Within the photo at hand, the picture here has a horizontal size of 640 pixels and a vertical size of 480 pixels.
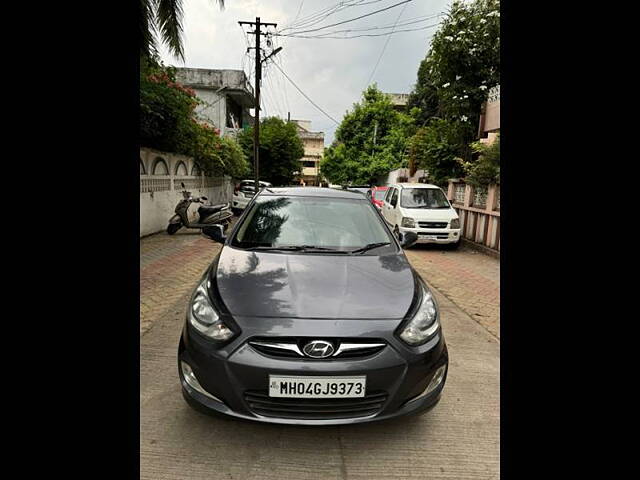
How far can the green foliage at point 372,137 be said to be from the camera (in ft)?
80.9

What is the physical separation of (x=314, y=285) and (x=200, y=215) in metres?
9.01

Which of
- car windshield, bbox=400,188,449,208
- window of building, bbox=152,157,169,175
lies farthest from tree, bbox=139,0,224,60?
car windshield, bbox=400,188,449,208

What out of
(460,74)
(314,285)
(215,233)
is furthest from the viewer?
(460,74)

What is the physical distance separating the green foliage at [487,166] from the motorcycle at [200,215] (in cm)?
655

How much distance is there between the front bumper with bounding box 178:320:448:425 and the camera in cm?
193

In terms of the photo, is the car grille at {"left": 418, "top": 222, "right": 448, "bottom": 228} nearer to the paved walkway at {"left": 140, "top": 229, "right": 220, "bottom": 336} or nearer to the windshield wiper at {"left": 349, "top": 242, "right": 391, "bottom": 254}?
the paved walkway at {"left": 140, "top": 229, "right": 220, "bottom": 336}

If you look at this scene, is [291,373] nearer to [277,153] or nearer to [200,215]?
[200,215]

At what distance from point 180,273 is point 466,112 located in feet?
29.6

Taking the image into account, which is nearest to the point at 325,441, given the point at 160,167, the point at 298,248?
the point at 298,248

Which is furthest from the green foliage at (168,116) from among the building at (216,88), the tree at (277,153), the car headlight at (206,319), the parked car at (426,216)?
the tree at (277,153)

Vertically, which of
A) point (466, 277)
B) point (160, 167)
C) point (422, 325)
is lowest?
point (466, 277)

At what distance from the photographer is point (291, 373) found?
1.90m
